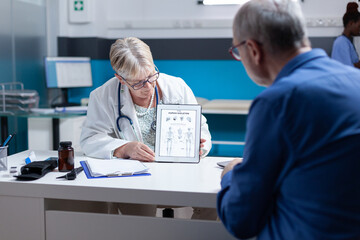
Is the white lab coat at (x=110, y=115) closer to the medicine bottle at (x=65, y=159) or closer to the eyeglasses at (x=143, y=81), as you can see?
the eyeglasses at (x=143, y=81)

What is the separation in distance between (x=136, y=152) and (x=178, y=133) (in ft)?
0.66

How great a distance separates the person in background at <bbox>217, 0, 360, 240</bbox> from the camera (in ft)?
3.03

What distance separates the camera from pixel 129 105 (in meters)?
2.11

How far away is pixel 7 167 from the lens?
1769 mm

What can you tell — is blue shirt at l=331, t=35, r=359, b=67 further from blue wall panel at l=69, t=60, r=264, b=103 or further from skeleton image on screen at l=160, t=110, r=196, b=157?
skeleton image on screen at l=160, t=110, r=196, b=157

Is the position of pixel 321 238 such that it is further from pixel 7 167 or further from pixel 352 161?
pixel 7 167

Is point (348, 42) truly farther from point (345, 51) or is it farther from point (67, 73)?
point (67, 73)

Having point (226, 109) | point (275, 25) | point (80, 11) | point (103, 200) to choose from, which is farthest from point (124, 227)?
point (80, 11)

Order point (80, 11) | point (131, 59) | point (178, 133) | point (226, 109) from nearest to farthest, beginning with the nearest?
point (178, 133), point (131, 59), point (226, 109), point (80, 11)

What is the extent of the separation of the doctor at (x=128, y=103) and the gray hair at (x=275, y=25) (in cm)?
100

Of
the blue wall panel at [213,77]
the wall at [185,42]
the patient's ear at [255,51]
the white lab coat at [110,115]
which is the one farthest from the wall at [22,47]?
the patient's ear at [255,51]

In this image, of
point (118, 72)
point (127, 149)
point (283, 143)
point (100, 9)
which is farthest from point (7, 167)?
point (100, 9)

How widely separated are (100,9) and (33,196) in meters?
3.98

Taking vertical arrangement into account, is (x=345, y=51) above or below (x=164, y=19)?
below
